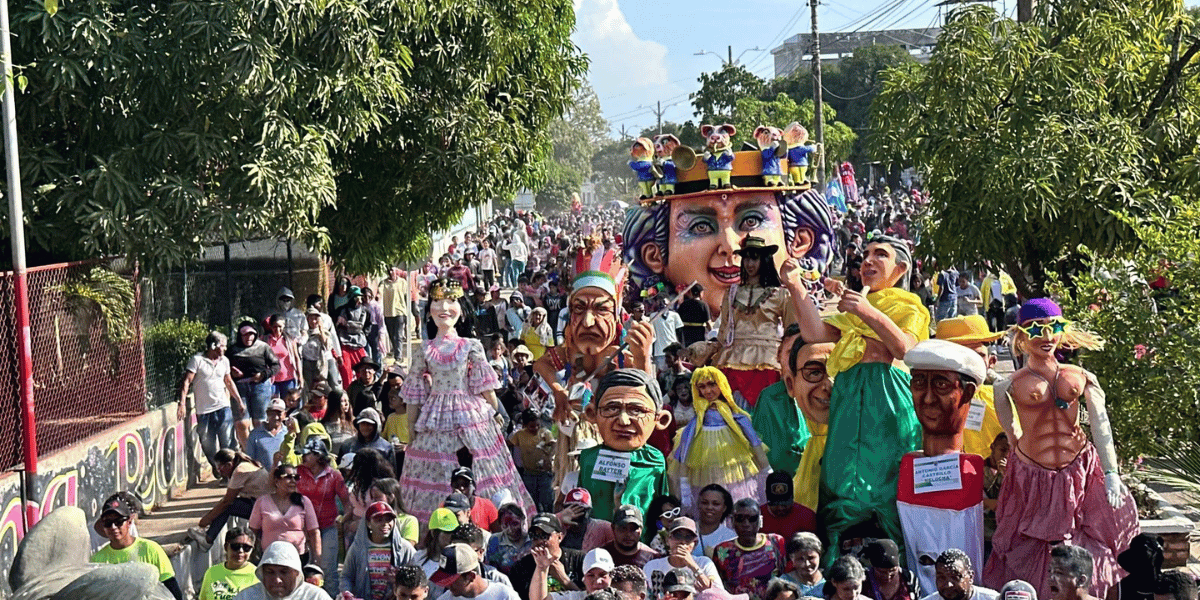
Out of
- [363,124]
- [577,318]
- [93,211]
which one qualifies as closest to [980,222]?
[577,318]

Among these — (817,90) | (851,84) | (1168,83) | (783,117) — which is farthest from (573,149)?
(1168,83)

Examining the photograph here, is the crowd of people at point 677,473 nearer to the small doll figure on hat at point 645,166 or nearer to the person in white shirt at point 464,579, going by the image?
the person in white shirt at point 464,579

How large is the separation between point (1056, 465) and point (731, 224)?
6.62 m

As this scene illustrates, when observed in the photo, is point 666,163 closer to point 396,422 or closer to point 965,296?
point 396,422

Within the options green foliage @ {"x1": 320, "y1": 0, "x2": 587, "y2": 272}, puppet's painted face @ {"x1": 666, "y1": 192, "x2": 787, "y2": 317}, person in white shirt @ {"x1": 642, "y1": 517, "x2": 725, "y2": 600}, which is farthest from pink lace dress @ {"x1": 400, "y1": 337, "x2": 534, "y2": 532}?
green foliage @ {"x1": 320, "y1": 0, "x2": 587, "y2": 272}

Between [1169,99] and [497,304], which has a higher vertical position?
[1169,99]

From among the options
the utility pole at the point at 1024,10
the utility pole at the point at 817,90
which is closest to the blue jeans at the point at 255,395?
the utility pole at the point at 1024,10

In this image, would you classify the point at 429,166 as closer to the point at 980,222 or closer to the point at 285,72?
the point at 285,72

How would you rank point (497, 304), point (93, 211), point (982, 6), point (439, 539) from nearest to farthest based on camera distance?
point (439, 539), point (93, 211), point (982, 6), point (497, 304)

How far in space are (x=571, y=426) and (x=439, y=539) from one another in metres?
2.53

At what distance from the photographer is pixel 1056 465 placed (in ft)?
25.3

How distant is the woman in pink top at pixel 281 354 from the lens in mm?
13633

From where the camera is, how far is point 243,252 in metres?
16.7

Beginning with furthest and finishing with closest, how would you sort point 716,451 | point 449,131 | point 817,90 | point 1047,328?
point 817,90 < point 449,131 < point 716,451 < point 1047,328
